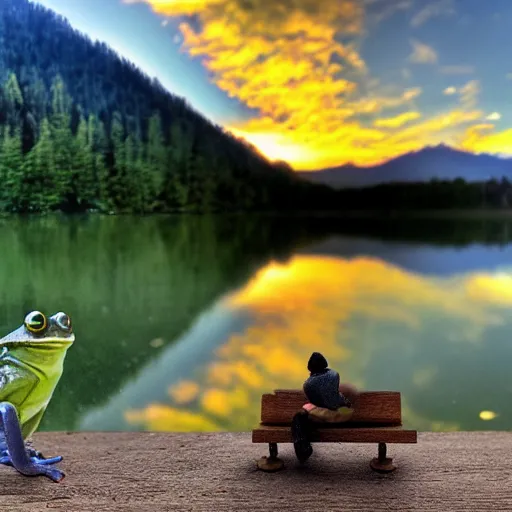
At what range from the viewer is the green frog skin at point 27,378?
2.04 metres

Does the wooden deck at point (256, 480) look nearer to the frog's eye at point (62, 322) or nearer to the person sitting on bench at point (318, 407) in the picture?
the person sitting on bench at point (318, 407)

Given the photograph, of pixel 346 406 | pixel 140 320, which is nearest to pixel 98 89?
pixel 140 320

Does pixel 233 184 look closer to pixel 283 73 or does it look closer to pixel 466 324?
pixel 283 73

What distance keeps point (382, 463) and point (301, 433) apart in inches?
14.4

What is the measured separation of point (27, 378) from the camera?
2062 mm

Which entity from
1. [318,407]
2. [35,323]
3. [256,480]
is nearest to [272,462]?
[256,480]

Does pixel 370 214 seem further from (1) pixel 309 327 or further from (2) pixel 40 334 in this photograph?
(2) pixel 40 334

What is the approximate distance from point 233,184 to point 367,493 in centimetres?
184

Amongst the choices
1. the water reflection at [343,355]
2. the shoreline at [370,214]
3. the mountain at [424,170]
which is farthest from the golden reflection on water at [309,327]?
the mountain at [424,170]

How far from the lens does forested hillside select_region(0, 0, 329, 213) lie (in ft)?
10.2

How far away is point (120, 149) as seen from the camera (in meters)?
3.20

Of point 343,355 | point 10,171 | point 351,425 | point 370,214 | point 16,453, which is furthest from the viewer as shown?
point 370,214

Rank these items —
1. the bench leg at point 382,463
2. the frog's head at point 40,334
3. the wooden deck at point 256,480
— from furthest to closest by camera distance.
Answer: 1. the bench leg at point 382,463
2. the frog's head at point 40,334
3. the wooden deck at point 256,480

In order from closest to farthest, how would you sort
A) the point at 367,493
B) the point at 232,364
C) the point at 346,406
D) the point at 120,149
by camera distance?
1. the point at 367,493
2. the point at 346,406
3. the point at 232,364
4. the point at 120,149
